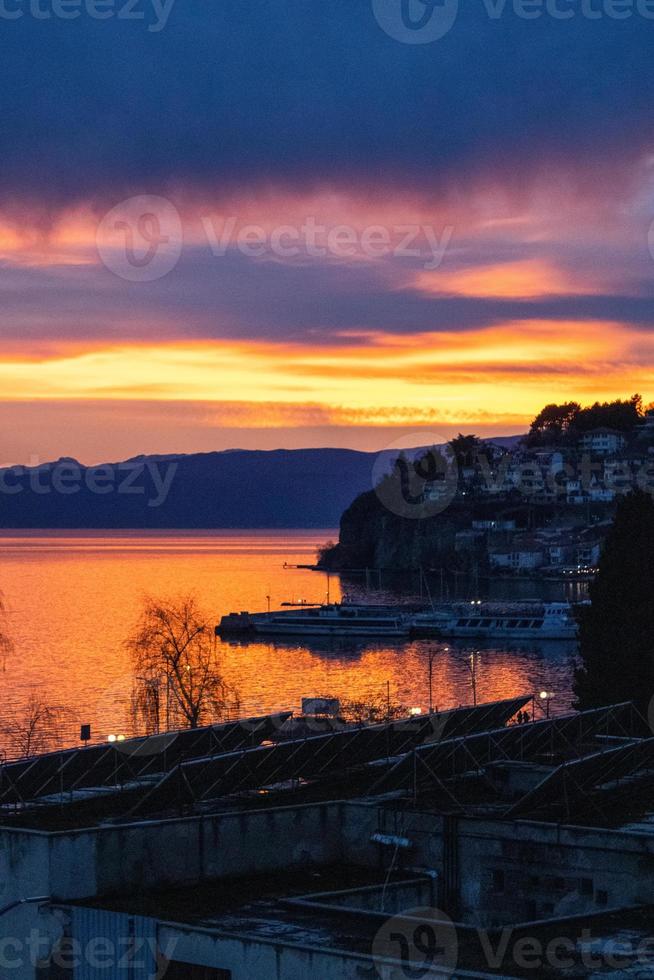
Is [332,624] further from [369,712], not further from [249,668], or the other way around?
[369,712]

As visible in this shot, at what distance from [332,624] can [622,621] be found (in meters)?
59.2

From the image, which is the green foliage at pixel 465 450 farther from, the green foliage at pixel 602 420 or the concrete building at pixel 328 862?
the concrete building at pixel 328 862

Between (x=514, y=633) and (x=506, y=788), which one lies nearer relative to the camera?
(x=506, y=788)

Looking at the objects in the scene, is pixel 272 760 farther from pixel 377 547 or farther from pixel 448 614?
pixel 377 547

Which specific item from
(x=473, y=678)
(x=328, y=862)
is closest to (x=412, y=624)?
(x=473, y=678)

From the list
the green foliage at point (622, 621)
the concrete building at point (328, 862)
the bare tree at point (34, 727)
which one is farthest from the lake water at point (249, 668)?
the concrete building at point (328, 862)

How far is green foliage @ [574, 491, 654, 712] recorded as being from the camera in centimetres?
3116

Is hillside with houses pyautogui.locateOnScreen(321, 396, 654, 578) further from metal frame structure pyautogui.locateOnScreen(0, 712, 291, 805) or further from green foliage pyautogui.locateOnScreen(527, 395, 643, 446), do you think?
metal frame structure pyautogui.locateOnScreen(0, 712, 291, 805)

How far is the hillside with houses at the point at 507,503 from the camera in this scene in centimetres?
15475

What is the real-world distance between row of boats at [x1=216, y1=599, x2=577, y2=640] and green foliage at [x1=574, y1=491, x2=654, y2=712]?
5235 centimetres

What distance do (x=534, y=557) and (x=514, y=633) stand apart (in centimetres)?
6454

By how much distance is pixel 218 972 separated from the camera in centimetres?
1426

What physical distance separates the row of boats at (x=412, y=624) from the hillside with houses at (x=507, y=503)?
51.8 meters

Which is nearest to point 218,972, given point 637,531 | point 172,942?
point 172,942
